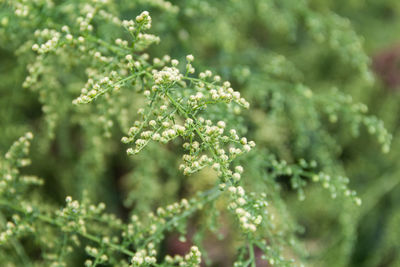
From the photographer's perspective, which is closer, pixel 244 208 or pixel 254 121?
pixel 244 208

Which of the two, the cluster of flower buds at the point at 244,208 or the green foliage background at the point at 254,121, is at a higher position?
the green foliage background at the point at 254,121

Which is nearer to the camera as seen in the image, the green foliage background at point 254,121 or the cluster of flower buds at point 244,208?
the cluster of flower buds at point 244,208

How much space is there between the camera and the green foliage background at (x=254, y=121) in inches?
67.4

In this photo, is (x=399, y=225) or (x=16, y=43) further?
(x=399, y=225)

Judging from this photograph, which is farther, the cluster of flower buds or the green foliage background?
the green foliage background

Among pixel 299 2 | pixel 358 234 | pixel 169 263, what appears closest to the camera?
pixel 169 263

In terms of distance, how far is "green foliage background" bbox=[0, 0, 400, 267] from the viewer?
171 centimetres

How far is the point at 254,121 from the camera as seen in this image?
2439 millimetres

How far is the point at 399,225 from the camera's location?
96.4 inches

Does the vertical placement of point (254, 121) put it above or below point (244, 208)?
above

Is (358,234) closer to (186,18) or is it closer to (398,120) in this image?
(398,120)

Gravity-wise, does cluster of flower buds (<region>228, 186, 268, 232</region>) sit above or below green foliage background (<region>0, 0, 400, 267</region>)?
below

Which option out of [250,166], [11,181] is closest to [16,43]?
[11,181]

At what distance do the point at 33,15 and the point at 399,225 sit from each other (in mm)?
2341
